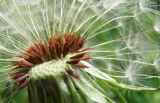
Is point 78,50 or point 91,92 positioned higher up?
point 78,50

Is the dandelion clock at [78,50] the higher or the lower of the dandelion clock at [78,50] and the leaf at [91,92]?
the higher

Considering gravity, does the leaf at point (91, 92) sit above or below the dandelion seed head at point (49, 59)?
below

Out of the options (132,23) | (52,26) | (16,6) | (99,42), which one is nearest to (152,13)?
(132,23)

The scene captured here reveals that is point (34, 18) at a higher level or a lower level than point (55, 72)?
higher

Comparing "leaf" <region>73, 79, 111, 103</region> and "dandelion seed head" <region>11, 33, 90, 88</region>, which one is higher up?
"dandelion seed head" <region>11, 33, 90, 88</region>

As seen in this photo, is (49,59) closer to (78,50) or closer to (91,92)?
(78,50)

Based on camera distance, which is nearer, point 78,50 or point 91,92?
point 91,92

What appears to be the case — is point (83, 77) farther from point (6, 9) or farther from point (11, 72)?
point (6, 9)

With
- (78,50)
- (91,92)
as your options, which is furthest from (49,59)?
(91,92)
